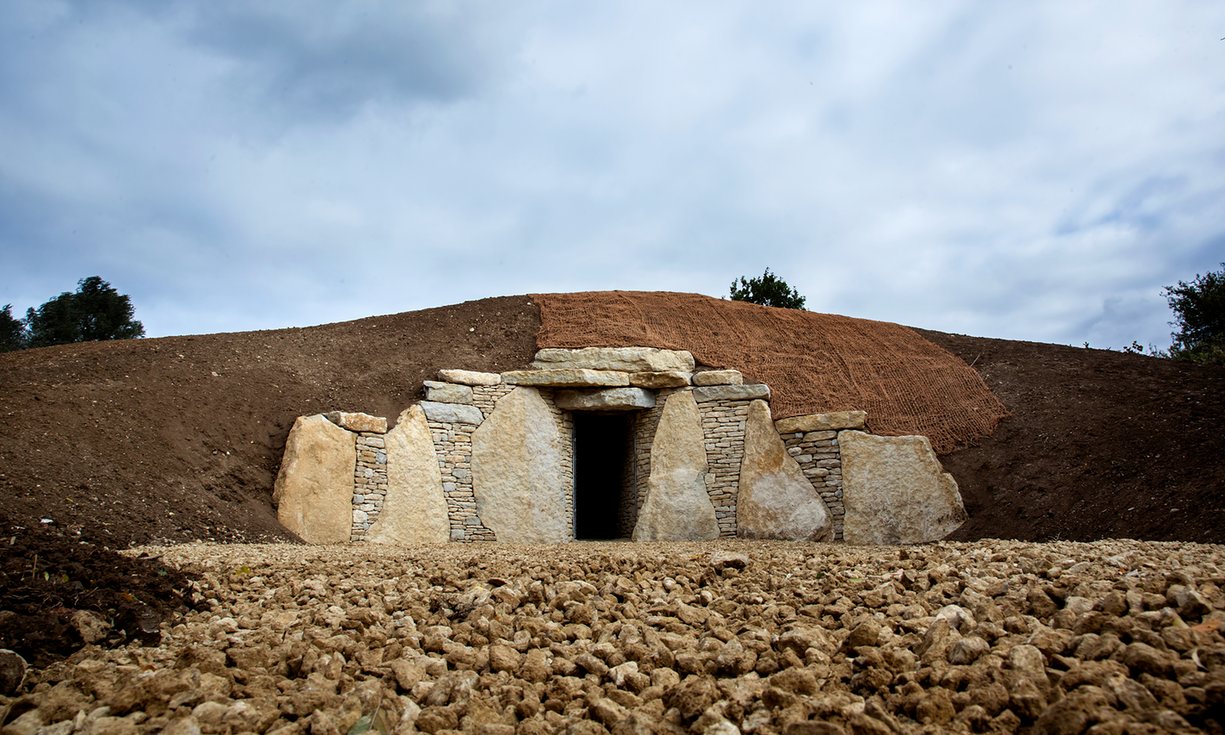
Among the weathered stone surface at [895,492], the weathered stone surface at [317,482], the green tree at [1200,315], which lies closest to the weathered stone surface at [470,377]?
the weathered stone surface at [317,482]

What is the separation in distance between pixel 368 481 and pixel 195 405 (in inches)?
103

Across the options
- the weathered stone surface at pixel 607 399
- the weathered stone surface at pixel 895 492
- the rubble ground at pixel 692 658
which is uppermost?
the weathered stone surface at pixel 607 399

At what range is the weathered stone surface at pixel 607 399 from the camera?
1277 cm

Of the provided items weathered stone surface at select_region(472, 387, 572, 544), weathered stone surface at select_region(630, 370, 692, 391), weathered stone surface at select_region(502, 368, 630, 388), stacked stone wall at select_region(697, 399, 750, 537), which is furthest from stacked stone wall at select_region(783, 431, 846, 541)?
weathered stone surface at select_region(472, 387, 572, 544)

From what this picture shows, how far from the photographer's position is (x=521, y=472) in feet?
40.1

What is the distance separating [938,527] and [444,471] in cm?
729

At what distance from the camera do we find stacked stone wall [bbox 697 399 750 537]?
1215 cm

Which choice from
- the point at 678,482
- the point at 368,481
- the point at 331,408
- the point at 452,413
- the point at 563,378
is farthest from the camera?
the point at 563,378

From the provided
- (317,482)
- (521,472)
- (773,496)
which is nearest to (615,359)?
(521,472)

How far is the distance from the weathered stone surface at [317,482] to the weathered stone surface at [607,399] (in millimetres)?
3478

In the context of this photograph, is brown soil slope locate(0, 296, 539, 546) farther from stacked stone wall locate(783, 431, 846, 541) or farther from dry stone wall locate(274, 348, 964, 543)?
stacked stone wall locate(783, 431, 846, 541)

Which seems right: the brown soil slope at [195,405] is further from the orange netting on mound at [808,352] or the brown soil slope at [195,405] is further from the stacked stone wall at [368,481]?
the orange netting on mound at [808,352]

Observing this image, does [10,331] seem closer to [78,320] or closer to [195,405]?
[78,320]

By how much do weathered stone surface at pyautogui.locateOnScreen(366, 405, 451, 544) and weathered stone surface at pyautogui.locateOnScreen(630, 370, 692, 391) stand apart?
3473mm
